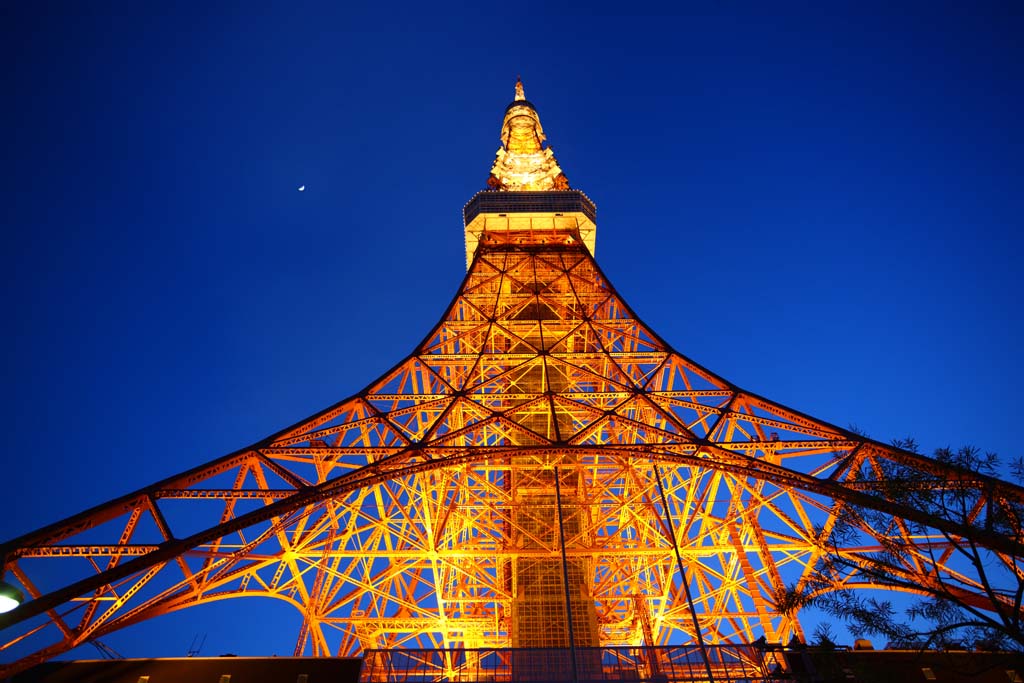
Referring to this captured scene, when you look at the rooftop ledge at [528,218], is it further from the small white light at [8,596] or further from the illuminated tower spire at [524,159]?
the small white light at [8,596]

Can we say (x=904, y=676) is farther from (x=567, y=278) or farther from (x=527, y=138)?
(x=527, y=138)

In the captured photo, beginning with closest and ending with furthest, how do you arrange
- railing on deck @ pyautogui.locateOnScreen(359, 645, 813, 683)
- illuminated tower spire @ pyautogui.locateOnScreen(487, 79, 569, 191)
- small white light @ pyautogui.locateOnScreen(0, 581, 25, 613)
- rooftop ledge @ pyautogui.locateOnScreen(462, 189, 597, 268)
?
small white light @ pyautogui.locateOnScreen(0, 581, 25, 613) → railing on deck @ pyautogui.locateOnScreen(359, 645, 813, 683) → rooftop ledge @ pyautogui.locateOnScreen(462, 189, 597, 268) → illuminated tower spire @ pyautogui.locateOnScreen(487, 79, 569, 191)

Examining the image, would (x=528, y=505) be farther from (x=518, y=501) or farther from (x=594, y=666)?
(x=594, y=666)

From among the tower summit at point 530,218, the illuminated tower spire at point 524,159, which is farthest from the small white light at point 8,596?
the illuminated tower spire at point 524,159

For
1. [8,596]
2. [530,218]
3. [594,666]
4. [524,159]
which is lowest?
[8,596]

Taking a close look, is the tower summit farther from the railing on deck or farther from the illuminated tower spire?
the railing on deck

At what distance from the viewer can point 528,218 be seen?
26.6m

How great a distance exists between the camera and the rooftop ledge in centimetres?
2633

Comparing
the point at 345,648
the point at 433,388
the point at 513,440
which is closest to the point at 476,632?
the point at 345,648

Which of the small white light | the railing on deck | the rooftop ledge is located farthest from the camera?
the rooftop ledge

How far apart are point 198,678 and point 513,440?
10.6m

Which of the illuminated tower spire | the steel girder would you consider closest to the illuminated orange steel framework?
the steel girder

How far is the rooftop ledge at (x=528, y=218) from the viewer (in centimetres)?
2633

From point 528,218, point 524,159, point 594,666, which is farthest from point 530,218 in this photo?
point 594,666
